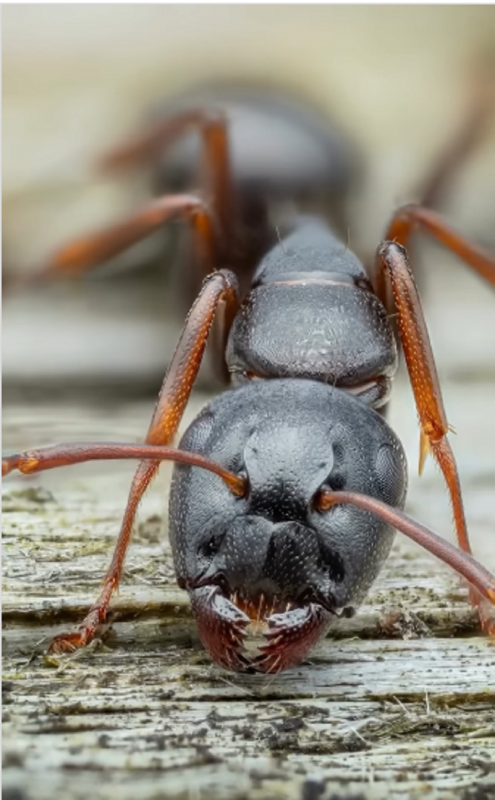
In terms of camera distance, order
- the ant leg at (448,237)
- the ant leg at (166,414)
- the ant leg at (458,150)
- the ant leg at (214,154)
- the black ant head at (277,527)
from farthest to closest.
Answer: the ant leg at (458,150), the ant leg at (214,154), the ant leg at (448,237), the ant leg at (166,414), the black ant head at (277,527)

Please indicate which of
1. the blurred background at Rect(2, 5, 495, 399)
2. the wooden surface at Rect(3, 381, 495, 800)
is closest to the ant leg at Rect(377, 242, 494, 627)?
the wooden surface at Rect(3, 381, 495, 800)

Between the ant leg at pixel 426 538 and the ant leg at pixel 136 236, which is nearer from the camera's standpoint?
the ant leg at pixel 426 538

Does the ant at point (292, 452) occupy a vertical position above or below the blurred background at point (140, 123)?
below

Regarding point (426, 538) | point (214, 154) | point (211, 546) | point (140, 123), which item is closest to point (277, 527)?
point (211, 546)

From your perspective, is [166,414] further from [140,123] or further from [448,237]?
[140,123]

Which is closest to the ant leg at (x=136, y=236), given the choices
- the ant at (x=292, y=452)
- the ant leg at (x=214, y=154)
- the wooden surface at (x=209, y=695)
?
the ant at (x=292, y=452)

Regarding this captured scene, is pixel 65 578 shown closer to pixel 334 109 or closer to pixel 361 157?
pixel 361 157

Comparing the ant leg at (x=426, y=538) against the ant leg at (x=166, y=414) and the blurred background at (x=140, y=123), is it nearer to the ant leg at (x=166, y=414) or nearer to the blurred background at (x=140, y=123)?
the ant leg at (x=166, y=414)
